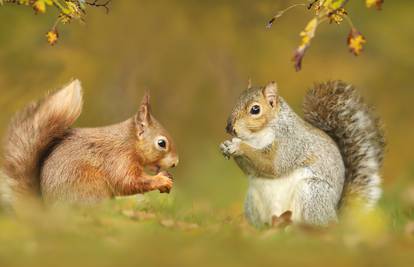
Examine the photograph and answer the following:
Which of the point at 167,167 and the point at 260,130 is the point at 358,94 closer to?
the point at 260,130

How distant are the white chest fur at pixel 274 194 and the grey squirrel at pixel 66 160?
62 centimetres

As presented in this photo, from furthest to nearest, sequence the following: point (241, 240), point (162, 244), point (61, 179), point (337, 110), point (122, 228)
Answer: point (337, 110) < point (61, 179) < point (122, 228) < point (241, 240) < point (162, 244)

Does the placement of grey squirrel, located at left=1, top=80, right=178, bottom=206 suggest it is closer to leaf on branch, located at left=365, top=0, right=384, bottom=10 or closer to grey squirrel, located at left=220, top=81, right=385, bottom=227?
grey squirrel, located at left=220, top=81, right=385, bottom=227

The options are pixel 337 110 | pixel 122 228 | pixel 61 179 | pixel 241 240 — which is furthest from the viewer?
pixel 337 110

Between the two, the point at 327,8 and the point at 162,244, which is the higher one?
the point at 327,8

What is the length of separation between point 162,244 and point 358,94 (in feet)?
7.22

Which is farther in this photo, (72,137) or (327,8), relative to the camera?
(72,137)

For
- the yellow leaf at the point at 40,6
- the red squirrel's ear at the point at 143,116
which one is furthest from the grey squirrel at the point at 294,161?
the yellow leaf at the point at 40,6

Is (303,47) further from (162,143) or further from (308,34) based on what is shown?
(162,143)

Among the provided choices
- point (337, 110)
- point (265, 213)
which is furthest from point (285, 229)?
point (337, 110)

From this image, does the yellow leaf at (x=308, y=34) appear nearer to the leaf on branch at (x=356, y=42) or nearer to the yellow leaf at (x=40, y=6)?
the leaf on branch at (x=356, y=42)

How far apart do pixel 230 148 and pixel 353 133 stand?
3.29 ft

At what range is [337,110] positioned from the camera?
5.91 m

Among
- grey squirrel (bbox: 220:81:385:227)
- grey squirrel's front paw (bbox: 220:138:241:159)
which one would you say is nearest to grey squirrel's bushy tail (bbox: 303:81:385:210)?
grey squirrel (bbox: 220:81:385:227)
